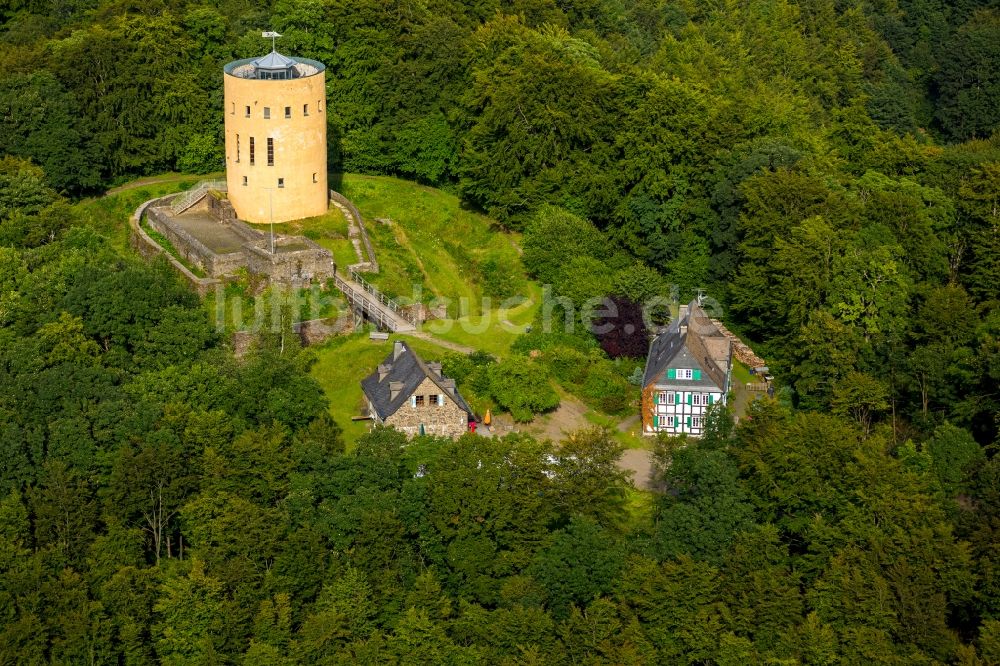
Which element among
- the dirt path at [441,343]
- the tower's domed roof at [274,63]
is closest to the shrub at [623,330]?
the dirt path at [441,343]

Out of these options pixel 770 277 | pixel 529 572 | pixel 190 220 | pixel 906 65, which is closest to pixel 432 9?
pixel 190 220

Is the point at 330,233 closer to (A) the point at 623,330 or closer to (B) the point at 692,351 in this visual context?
(A) the point at 623,330

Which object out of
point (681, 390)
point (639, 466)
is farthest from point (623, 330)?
point (639, 466)

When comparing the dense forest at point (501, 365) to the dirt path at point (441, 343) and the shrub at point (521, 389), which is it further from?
the dirt path at point (441, 343)

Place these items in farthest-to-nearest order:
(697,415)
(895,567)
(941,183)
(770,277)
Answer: (941,183) → (770,277) → (697,415) → (895,567)

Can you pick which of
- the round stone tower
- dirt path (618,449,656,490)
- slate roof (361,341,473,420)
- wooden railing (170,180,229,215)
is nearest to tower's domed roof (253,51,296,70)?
the round stone tower

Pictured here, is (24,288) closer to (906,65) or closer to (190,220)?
(190,220)
